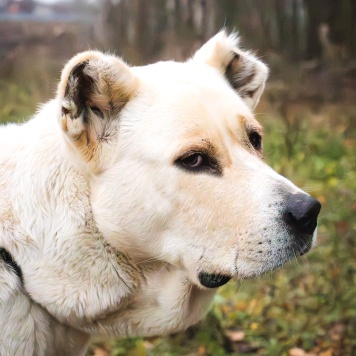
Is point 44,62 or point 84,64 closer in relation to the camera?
point 84,64

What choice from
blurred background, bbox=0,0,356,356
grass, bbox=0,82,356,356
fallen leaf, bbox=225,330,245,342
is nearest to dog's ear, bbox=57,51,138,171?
grass, bbox=0,82,356,356

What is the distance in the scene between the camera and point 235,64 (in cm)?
358

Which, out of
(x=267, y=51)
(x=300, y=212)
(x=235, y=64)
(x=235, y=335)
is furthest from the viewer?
(x=267, y=51)

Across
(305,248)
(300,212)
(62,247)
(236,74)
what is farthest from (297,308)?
(62,247)

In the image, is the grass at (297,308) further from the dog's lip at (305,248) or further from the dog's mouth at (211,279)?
the dog's lip at (305,248)

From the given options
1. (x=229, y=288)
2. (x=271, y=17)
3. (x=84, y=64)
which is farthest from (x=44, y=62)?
(x=84, y=64)

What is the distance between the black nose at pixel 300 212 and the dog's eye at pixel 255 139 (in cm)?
45

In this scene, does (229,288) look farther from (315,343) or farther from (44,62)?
(44,62)

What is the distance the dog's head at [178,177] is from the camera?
2.86m

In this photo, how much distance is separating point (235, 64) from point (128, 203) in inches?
41.1

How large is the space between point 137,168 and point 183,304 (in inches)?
27.6

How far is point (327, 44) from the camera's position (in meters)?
7.98

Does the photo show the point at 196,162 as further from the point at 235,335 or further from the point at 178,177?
the point at 235,335

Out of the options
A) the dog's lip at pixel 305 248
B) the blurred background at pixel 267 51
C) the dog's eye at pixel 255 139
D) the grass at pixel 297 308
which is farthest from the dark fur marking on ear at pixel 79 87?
the blurred background at pixel 267 51
